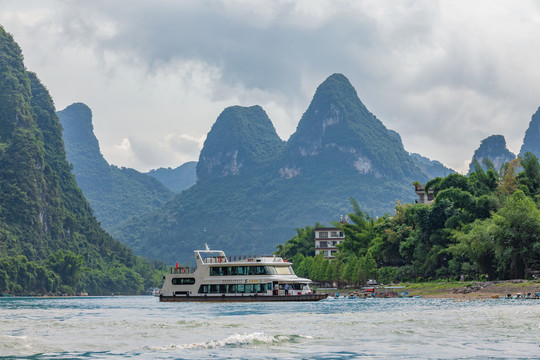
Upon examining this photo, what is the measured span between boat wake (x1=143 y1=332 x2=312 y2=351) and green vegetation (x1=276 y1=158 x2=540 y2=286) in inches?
1981

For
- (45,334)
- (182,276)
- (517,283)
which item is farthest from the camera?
(182,276)

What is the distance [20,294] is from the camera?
176 meters

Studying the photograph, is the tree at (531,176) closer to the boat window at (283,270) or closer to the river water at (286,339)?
the boat window at (283,270)

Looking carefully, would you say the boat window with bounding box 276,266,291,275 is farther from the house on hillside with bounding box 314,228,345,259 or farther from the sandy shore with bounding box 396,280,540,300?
the house on hillside with bounding box 314,228,345,259

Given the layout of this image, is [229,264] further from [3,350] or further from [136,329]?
[3,350]

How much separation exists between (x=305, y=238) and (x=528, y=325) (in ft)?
469

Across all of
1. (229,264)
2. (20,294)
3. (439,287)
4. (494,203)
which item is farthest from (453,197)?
(20,294)

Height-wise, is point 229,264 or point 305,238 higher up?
point 305,238

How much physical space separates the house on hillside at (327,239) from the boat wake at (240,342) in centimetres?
14055

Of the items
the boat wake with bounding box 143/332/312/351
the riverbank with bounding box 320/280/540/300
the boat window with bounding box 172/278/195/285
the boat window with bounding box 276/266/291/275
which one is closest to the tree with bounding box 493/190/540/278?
the riverbank with bounding box 320/280/540/300

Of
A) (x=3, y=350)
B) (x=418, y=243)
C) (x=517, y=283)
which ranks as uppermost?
(x=418, y=243)

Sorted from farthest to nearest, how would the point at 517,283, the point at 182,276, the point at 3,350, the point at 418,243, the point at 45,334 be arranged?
the point at 418,243
the point at 182,276
the point at 517,283
the point at 45,334
the point at 3,350

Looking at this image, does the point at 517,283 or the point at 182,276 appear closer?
the point at 517,283

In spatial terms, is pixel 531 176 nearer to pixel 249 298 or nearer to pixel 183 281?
pixel 249 298
